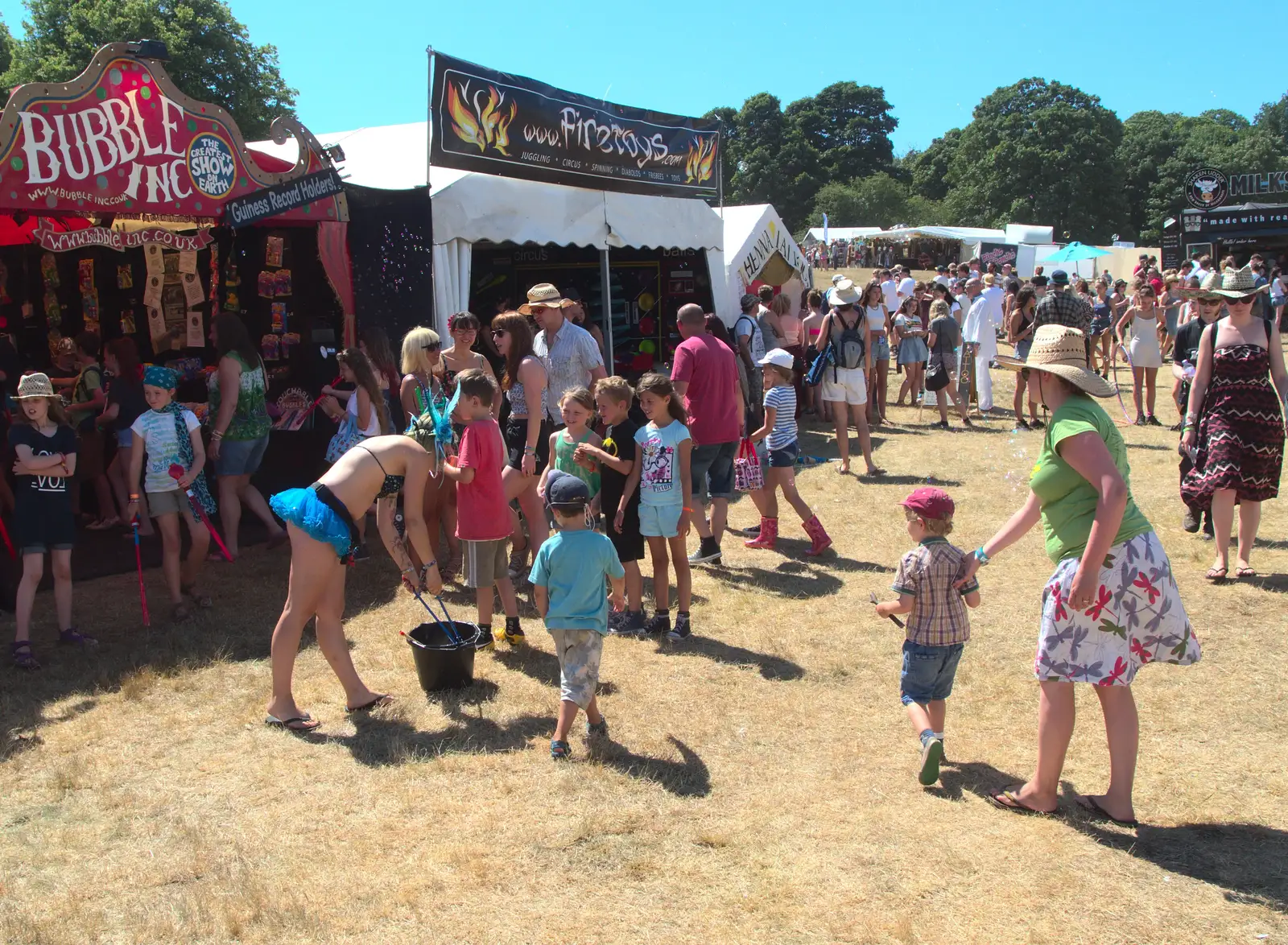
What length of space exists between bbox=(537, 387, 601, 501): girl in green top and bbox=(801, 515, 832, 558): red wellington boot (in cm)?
218

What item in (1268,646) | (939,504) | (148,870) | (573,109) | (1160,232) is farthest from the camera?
(1160,232)

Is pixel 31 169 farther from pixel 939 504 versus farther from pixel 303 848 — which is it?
pixel 939 504

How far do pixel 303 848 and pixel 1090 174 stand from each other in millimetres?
69298

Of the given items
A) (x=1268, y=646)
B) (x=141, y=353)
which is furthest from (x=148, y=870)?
(x=141, y=353)

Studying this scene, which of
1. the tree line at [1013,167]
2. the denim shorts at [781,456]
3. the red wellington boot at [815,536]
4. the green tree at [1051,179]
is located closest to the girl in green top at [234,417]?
the denim shorts at [781,456]

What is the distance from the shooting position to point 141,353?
31.3ft

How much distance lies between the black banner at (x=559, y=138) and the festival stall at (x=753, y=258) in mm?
847

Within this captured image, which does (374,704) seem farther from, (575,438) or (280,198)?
(280,198)

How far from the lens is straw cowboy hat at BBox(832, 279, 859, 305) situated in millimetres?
9953

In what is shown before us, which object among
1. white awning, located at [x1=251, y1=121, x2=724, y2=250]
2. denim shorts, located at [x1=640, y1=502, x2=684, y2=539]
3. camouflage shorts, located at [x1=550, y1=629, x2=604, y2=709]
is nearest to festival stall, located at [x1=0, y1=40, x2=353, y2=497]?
white awning, located at [x1=251, y1=121, x2=724, y2=250]

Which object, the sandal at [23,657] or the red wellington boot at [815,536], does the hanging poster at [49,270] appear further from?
the red wellington boot at [815,536]

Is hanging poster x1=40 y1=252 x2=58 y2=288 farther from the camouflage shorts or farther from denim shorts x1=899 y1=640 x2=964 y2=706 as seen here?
denim shorts x1=899 y1=640 x2=964 y2=706

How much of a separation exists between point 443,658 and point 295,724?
0.73 metres

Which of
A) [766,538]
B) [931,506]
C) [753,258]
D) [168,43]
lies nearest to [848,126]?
[168,43]
